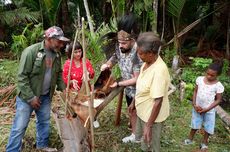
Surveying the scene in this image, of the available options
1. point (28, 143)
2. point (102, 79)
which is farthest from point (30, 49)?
point (28, 143)

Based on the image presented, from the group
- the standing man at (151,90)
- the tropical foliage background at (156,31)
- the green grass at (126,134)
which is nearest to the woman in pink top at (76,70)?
the tropical foliage background at (156,31)

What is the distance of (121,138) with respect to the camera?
4562 millimetres

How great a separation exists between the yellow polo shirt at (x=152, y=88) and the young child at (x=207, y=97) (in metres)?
1.09

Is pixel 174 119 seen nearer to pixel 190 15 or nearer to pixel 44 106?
pixel 44 106

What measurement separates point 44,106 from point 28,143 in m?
0.68

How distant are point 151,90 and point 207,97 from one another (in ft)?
4.59

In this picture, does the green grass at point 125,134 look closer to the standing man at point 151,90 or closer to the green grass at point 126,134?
the green grass at point 126,134

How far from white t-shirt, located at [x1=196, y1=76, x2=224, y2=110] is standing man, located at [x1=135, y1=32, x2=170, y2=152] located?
1099 mm

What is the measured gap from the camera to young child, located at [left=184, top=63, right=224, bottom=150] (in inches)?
160

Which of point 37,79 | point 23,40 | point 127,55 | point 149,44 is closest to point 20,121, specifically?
point 37,79

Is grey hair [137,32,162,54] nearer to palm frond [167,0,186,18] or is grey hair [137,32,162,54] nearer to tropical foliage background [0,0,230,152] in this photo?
tropical foliage background [0,0,230,152]

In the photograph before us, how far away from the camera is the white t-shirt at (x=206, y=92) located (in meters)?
4.10

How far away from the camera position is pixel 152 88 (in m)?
3.01

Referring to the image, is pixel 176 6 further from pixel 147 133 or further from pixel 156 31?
pixel 147 133
